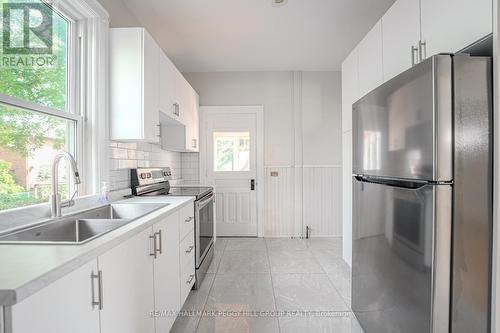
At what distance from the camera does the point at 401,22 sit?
5.39 feet

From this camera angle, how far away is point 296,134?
13.4 ft

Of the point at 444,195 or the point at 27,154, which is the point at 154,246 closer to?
the point at 27,154

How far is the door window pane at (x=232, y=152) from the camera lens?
4082mm

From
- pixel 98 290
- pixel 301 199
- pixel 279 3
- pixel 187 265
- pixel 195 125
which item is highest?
pixel 279 3

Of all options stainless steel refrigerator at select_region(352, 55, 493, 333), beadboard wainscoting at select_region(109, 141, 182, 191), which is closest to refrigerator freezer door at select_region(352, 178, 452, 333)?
stainless steel refrigerator at select_region(352, 55, 493, 333)

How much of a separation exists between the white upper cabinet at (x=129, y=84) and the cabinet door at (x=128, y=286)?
0.95 metres

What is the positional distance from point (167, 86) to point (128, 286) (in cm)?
186

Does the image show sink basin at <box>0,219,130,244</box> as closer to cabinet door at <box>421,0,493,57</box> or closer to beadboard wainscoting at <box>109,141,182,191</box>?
beadboard wainscoting at <box>109,141,182,191</box>

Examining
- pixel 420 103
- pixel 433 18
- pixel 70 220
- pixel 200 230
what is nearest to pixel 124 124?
pixel 70 220

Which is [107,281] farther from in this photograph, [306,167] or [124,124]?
[306,167]

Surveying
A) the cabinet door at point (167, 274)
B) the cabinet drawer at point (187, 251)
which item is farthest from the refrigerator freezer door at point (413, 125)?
the cabinet drawer at point (187, 251)

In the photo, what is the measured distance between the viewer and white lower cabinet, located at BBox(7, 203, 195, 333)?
71 cm

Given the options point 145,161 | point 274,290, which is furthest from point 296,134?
point 274,290

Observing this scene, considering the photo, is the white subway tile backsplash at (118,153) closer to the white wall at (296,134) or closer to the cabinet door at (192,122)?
the cabinet door at (192,122)
